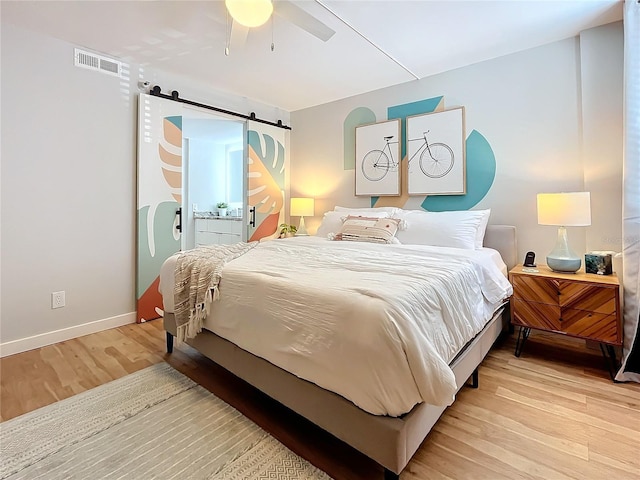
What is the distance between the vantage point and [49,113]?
2.64 meters

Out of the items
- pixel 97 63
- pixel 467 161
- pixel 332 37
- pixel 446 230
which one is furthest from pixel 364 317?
pixel 97 63

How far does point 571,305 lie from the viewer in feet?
7.15

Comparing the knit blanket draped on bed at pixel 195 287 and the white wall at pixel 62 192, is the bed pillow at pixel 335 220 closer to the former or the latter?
the knit blanket draped on bed at pixel 195 287

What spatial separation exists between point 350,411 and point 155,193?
3000 mm

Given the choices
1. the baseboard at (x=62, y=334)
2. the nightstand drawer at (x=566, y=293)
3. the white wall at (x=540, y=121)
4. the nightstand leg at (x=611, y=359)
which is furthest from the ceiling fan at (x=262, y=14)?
the nightstand leg at (x=611, y=359)

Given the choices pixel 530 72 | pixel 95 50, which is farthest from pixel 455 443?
pixel 95 50

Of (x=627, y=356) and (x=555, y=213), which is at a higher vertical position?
(x=555, y=213)

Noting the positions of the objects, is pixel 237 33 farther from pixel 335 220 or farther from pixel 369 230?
pixel 335 220

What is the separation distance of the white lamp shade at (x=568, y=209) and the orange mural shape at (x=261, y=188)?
10.6ft

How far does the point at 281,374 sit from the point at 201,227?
496cm

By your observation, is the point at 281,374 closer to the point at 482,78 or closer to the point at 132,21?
the point at 132,21

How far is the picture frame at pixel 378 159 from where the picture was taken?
144 inches

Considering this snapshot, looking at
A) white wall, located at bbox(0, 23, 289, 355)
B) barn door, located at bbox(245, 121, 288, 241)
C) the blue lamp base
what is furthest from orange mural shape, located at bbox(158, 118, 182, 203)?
the blue lamp base

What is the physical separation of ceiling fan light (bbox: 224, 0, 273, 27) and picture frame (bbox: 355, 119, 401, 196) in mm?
2157
